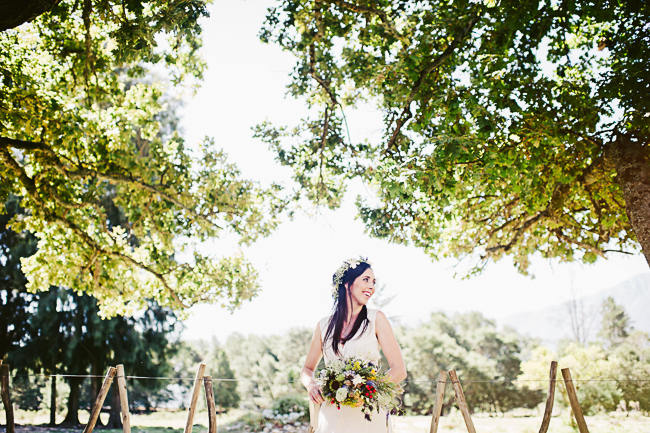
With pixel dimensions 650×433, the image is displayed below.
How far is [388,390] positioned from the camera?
3270 millimetres

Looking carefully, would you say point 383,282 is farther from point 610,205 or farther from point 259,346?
point 610,205

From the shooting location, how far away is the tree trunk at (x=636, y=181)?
5.55 m

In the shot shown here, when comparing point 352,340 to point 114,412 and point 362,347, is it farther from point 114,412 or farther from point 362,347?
point 114,412

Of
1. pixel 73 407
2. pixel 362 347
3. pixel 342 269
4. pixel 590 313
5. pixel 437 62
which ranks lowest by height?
Answer: pixel 590 313

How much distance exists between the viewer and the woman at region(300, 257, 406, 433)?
334cm

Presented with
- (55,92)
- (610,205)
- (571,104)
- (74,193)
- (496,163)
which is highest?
(55,92)

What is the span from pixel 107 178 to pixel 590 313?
39084 mm

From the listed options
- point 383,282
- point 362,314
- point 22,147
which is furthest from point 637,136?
point 383,282

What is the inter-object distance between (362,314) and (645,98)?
4.56 m

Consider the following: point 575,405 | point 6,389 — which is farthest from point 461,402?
point 6,389

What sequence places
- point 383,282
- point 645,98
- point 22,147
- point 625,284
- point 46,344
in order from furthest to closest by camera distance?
point 625,284 → point 383,282 → point 46,344 → point 22,147 → point 645,98

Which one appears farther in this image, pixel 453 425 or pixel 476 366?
pixel 476 366

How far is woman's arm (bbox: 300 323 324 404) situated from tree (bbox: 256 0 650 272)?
92.0 inches

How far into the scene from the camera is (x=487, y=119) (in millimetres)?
5523
